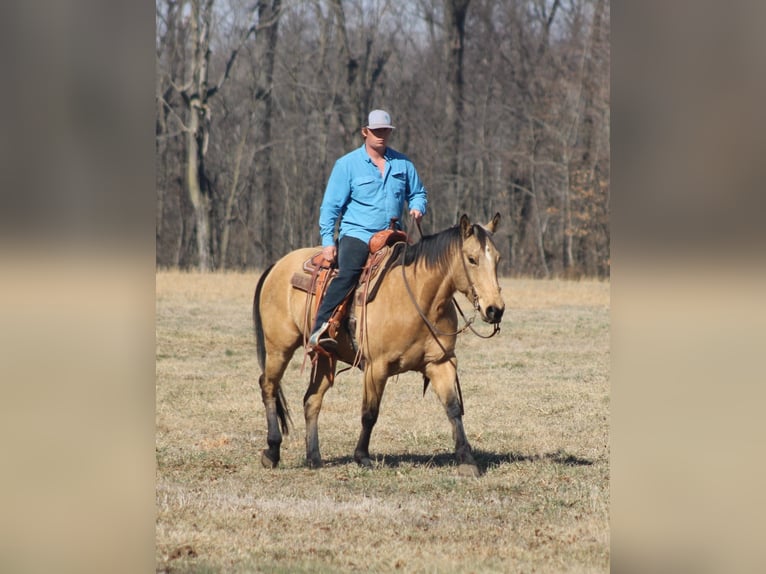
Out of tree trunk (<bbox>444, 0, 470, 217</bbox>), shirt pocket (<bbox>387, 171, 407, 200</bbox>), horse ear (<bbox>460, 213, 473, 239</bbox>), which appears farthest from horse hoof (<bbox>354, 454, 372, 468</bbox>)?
tree trunk (<bbox>444, 0, 470, 217</bbox>)

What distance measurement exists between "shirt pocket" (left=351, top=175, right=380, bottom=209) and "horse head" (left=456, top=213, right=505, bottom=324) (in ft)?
3.10

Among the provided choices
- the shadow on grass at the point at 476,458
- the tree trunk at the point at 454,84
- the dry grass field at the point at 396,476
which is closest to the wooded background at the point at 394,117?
the tree trunk at the point at 454,84

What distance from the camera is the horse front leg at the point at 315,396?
9.43 meters

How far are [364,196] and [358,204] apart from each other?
0.33 ft

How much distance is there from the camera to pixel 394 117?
4491 cm

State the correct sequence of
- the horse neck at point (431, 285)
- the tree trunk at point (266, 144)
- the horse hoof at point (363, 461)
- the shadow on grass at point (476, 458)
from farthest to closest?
the tree trunk at point (266, 144) < the shadow on grass at point (476, 458) < the horse hoof at point (363, 461) < the horse neck at point (431, 285)

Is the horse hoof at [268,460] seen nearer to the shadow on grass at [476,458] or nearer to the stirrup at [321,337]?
the shadow on grass at [476,458]

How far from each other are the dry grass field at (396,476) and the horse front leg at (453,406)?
0.15m
